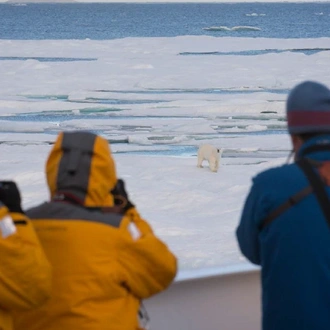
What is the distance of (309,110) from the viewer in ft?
6.71

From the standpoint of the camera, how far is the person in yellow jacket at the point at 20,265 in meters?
1.82

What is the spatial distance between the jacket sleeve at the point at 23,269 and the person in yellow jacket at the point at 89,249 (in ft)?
0.41

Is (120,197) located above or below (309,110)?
below

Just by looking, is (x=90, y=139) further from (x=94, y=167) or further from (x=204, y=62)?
(x=204, y=62)

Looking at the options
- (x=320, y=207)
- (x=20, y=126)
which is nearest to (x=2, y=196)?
(x=320, y=207)

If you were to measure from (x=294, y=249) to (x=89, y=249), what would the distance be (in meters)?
0.48

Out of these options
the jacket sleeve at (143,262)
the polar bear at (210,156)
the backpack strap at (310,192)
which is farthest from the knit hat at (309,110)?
the polar bear at (210,156)

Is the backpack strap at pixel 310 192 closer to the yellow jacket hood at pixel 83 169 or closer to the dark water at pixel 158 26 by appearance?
the yellow jacket hood at pixel 83 169

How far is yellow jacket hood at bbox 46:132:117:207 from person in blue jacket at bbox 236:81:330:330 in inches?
14.0

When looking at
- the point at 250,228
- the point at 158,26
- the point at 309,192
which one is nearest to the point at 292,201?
the point at 309,192

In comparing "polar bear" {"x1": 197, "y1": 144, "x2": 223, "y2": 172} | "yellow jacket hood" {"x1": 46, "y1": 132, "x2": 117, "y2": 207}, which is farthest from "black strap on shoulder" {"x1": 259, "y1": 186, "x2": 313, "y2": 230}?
"polar bear" {"x1": 197, "y1": 144, "x2": 223, "y2": 172}

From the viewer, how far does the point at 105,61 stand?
23891 millimetres

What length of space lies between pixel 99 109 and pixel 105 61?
391 inches

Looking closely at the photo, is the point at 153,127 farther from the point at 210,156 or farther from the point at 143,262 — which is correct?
the point at 143,262
